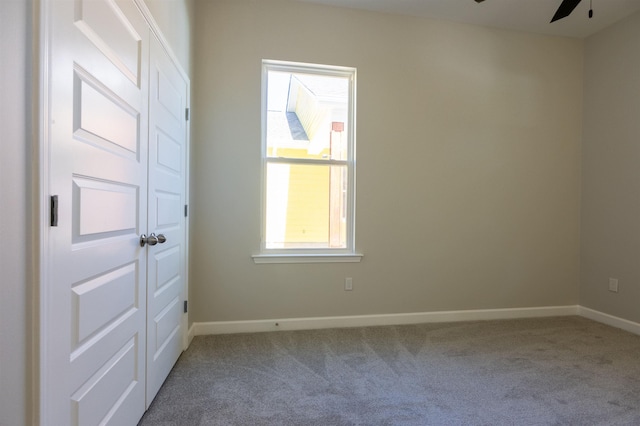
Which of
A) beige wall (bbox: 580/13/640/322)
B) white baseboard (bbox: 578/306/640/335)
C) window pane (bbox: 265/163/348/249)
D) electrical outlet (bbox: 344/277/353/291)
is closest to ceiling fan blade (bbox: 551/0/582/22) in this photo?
beige wall (bbox: 580/13/640/322)

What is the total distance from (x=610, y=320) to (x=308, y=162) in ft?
11.1

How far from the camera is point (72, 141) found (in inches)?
41.4

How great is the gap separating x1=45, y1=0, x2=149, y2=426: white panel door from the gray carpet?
0.56 meters

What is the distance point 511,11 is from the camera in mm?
3076

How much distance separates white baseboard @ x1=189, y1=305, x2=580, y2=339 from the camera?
288cm

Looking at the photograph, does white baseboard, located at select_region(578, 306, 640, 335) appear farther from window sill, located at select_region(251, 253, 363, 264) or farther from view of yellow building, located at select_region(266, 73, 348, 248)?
view of yellow building, located at select_region(266, 73, 348, 248)

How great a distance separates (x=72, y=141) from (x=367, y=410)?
185cm

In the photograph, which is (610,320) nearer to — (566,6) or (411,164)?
(411,164)

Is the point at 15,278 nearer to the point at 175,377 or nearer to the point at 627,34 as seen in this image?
the point at 175,377

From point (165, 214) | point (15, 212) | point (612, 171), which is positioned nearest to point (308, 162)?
point (165, 214)

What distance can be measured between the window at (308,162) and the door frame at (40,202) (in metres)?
2.10

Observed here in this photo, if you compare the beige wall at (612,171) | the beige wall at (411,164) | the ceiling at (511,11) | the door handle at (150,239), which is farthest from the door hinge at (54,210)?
the beige wall at (612,171)

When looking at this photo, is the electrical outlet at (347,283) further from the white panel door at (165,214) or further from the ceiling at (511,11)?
the ceiling at (511,11)

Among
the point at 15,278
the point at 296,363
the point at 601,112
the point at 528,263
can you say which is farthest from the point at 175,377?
the point at 601,112
